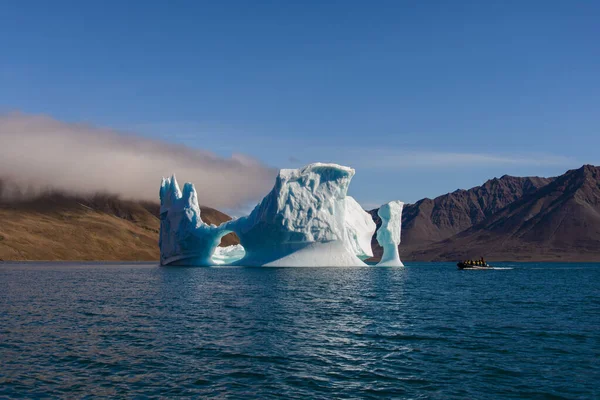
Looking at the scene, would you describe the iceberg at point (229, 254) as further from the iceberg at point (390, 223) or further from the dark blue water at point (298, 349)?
the dark blue water at point (298, 349)

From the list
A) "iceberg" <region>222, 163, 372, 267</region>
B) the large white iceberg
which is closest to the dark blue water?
"iceberg" <region>222, 163, 372, 267</region>

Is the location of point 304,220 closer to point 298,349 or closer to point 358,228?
point 358,228

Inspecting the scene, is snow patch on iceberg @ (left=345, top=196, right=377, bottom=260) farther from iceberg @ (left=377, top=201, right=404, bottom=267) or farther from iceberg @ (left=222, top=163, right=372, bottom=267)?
iceberg @ (left=222, top=163, right=372, bottom=267)

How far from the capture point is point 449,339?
1986cm

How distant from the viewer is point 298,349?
18062 mm

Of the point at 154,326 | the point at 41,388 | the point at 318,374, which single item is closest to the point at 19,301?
the point at 154,326

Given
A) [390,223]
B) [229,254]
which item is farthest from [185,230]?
[390,223]

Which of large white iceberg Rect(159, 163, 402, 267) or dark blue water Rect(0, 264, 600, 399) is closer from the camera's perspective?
dark blue water Rect(0, 264, 600, 399)

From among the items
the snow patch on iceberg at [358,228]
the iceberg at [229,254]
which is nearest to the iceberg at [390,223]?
the snow patch on iceberg at [358,228]

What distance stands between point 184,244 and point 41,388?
6119 cm

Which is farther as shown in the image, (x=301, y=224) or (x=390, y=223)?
(x=390, y=223)

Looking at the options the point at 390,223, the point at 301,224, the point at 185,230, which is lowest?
the point at 185,230

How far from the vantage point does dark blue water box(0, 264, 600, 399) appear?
13.5m

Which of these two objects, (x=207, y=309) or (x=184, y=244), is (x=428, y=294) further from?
(x=184, y=244)
